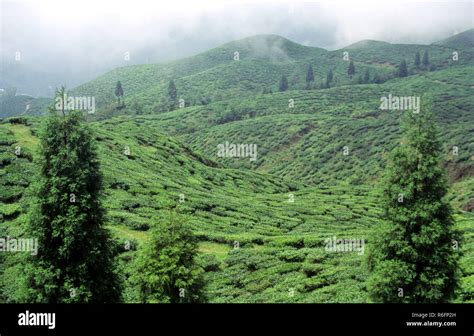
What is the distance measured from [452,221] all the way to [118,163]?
2537 inches

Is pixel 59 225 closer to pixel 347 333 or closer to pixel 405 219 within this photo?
pixel 347 333

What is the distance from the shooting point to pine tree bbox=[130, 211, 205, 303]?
27.6 meters

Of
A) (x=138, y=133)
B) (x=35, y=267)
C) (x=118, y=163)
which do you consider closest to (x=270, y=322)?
(x=35, y=267)

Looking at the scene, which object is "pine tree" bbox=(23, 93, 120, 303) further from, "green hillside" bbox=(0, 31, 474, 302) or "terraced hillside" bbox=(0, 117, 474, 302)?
"terraced hillside" bbox=(0, 117, 474, 302)

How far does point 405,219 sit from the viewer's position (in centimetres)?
2661

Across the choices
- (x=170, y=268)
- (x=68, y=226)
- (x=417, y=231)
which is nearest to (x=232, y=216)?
(x=170, y=268)

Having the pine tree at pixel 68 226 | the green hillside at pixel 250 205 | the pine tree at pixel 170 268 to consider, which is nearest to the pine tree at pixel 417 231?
the green hillside at pixel 250 205

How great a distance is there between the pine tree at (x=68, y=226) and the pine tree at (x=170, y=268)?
2.33 metres

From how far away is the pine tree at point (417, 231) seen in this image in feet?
86.6

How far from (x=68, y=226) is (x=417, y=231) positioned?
19.8 meters

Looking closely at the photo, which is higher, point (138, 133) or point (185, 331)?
point (138, 133)

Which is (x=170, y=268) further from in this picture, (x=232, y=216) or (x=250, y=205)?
(x=250, y=205)

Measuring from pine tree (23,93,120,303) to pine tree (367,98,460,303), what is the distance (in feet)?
51.8

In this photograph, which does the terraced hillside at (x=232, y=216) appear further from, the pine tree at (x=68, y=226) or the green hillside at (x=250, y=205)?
the pine tree at (x=68, y=226)
